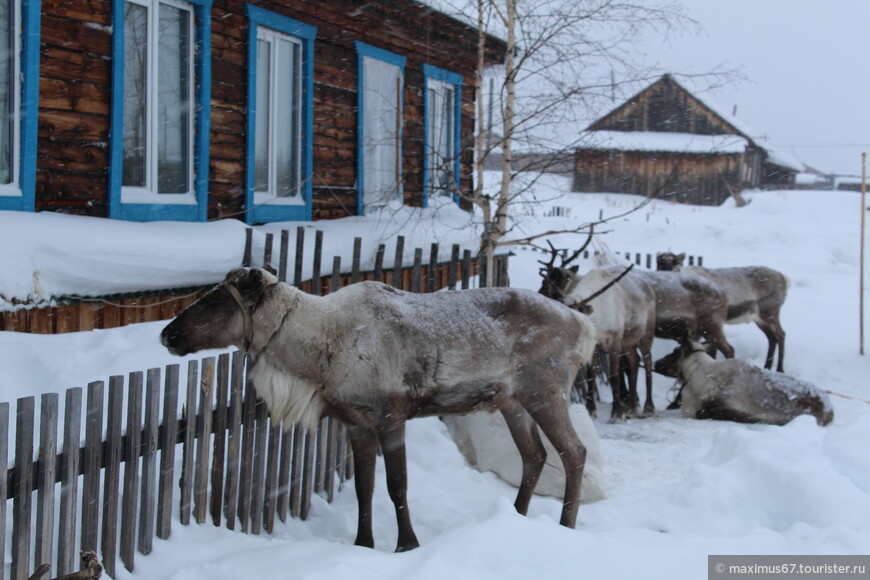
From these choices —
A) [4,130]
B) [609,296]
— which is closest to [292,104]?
[4,130]

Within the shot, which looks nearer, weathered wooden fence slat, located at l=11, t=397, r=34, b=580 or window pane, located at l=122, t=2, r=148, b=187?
weathered wooden fence slat, located at l=11, t=397, r=34, b=580

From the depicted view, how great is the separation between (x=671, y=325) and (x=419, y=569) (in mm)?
7826

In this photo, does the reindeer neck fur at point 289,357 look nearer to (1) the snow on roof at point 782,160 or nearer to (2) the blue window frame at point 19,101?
(2) the blue window frame at point 19,101

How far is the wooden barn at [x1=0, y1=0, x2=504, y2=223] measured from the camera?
6.43 metres

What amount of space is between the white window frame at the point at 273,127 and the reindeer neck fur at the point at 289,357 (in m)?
4.38

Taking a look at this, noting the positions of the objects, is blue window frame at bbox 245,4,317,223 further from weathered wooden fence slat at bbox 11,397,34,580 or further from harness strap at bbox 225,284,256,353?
weathered wooden fence slat at bbox 11,397,34,580

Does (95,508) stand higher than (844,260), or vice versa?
(844,260)

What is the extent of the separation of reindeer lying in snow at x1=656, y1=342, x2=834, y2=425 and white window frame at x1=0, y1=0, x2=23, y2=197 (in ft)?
23.2

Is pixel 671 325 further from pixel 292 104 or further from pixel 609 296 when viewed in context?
pixel 292 104

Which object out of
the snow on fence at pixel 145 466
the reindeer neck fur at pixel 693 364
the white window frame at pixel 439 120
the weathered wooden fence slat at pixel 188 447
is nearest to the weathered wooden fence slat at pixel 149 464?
the snow on fence at pixel 145 466

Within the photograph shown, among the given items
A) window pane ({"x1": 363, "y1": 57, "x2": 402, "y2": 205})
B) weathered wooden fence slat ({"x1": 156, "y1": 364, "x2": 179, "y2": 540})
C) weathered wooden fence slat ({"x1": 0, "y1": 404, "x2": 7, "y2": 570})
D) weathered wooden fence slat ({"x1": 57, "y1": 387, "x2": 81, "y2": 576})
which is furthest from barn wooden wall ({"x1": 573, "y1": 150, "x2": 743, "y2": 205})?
weathered wooden fence slat ({"x1": 0, "y1": 404, "x2": 7, "y2": 570})

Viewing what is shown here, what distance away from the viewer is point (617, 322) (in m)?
9.14

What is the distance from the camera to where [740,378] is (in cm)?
875

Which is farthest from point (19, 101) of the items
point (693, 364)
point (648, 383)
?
point (693, 364)
